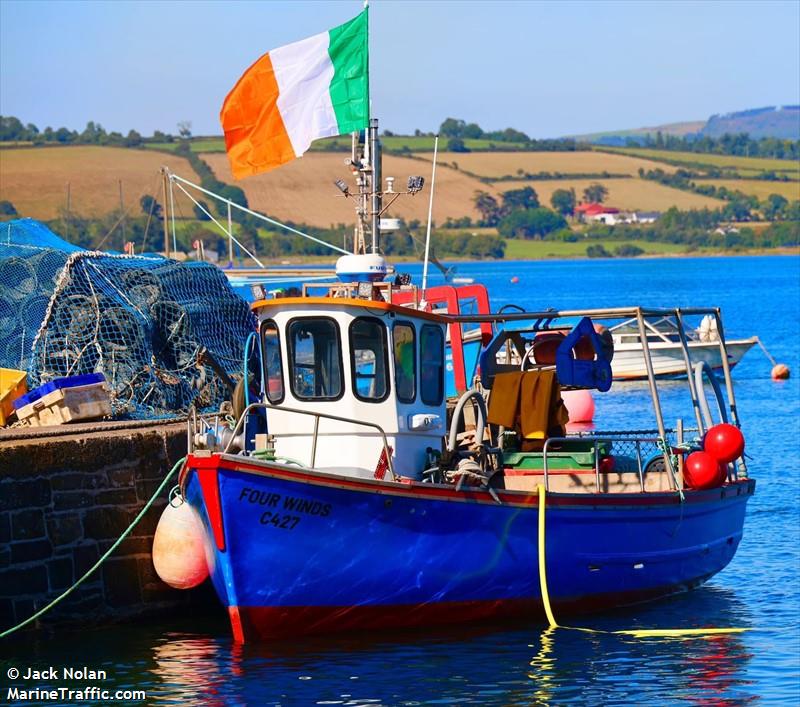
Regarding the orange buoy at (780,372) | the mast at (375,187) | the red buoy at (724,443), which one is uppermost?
the mast at (375,187)

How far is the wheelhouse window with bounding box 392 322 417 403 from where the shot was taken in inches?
614

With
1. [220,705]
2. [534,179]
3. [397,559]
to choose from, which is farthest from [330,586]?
[534,179]

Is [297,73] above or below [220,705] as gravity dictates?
above

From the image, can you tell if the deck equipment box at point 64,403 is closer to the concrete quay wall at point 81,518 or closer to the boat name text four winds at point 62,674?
the concrete quay wall at point 81,518

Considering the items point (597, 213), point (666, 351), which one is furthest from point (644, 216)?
point (666, 351)

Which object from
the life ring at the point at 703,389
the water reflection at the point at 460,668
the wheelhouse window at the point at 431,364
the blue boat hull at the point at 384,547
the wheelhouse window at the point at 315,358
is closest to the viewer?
the water reflection at the point at 460,668

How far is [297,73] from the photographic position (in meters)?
17.8

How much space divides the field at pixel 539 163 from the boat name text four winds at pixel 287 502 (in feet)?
518

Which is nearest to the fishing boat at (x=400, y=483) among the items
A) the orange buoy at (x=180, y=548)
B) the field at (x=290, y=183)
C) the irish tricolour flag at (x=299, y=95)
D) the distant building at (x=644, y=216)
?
the orange buoy at (x=180, y=548)

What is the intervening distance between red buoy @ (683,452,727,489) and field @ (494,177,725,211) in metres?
159

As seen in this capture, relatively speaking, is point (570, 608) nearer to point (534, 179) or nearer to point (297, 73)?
point (297, 73)

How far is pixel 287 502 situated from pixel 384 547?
1.17 m

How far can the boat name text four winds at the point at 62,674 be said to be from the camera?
46.3 feet

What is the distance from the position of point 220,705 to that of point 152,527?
297 cm
